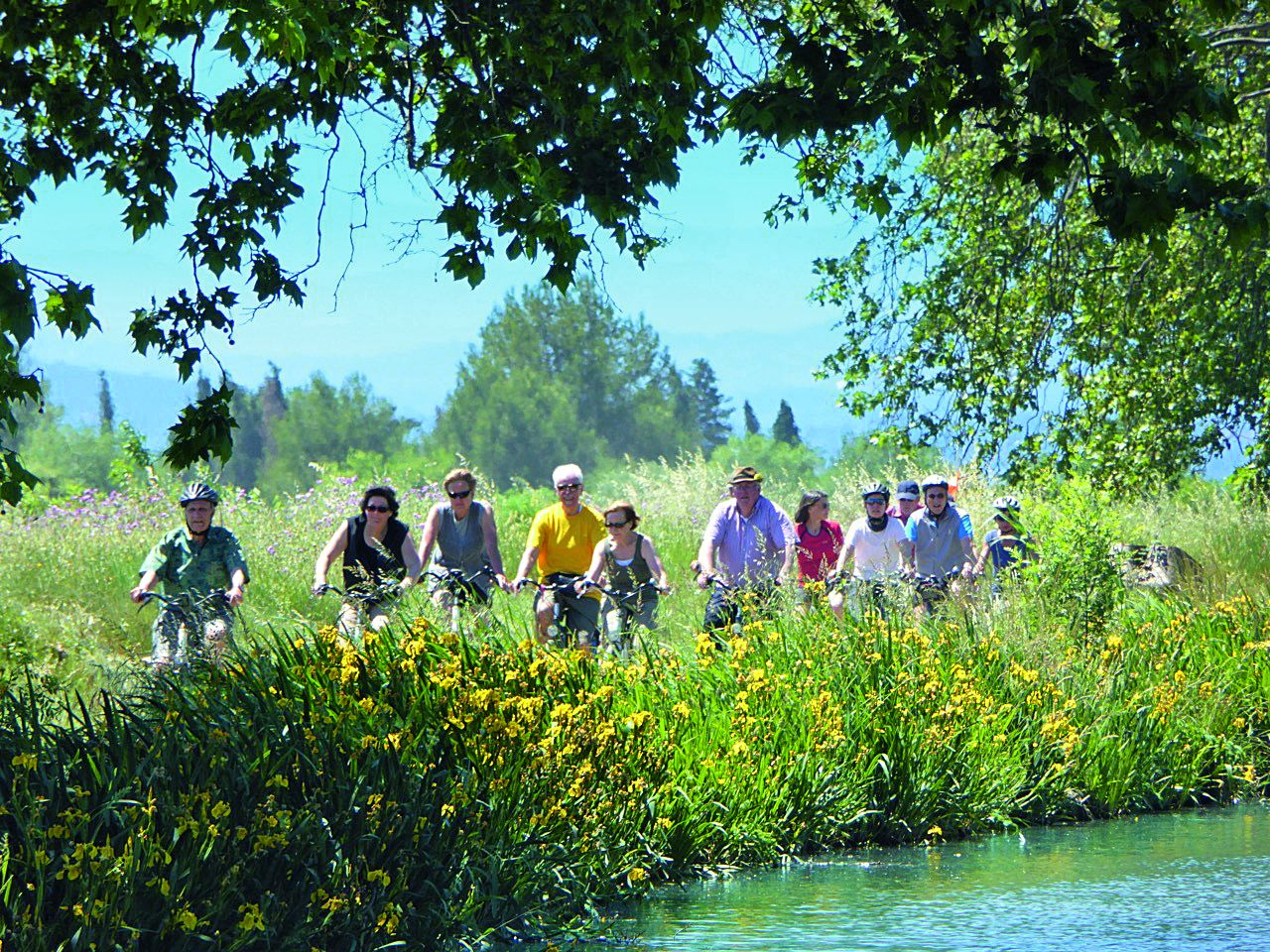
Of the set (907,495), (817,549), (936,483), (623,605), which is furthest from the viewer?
(907,495)

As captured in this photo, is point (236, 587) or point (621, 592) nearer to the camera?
point (236, 587)

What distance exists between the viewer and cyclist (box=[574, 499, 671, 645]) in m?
12.3

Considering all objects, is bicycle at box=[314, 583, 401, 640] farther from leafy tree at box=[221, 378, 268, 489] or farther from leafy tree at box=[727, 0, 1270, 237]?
leafy tree at box=[221, 378, 268, 489]

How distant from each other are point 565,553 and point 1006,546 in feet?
13.2

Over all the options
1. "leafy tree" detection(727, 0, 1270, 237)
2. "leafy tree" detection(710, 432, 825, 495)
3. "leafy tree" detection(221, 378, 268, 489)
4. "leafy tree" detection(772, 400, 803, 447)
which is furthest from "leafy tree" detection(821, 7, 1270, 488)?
"leafy tree" detection(221, 378, 268, 489)

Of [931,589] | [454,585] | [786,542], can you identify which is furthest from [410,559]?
[931,589]

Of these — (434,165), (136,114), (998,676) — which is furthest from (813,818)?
(136,114)

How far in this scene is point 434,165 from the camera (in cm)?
907

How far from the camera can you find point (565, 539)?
12766mm

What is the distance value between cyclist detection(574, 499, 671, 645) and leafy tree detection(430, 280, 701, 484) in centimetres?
12300

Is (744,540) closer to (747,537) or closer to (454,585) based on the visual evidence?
(747,537)

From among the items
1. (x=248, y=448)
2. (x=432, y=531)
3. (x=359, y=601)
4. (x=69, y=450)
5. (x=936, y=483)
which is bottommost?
(x=359, y=601)

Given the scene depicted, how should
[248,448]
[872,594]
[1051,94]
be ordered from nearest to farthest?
[1051,94], [872,594], [248,448]

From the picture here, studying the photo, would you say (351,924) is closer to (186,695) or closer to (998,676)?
(186,695)
